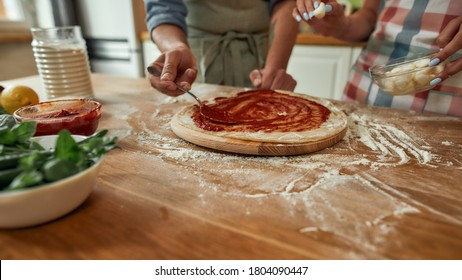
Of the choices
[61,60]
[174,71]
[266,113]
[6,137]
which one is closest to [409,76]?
[266,113]

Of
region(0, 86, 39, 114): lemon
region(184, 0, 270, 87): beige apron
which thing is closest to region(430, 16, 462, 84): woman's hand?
region(184, 0, 270, 87): beige apron

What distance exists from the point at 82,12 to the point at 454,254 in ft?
10.4

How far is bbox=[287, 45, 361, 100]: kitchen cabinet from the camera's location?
214 cm

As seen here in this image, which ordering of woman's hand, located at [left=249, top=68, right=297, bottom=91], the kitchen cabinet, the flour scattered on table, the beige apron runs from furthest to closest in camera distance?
the kitchen cabinet < the beige apron < woman's hand, located at [left=249, top=68, right=297, bottom=91] < the flour scattered on table

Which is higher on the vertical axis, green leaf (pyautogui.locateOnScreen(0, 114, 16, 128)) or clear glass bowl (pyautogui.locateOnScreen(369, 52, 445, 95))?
clear glass bowl (pyautogui.locateOnScreen(369, 52, 445, 95))

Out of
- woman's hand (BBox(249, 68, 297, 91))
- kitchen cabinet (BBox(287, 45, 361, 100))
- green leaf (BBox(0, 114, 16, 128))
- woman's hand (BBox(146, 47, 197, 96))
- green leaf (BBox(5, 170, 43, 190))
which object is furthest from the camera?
kitchen cabinet (BBox(287, 45, 361, 100))

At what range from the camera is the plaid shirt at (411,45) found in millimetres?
979

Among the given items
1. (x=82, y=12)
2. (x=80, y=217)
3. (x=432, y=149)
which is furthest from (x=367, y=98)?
(x=82, y=12)

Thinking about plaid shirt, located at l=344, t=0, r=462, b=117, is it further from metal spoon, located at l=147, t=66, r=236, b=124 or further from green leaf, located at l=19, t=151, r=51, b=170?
green leaf, located at l=19, t=151, r=51, b=170

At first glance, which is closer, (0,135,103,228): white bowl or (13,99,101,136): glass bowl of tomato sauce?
(0,135,103,228): white bowl

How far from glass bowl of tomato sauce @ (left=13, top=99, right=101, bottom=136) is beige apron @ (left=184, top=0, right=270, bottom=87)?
2.37 feet

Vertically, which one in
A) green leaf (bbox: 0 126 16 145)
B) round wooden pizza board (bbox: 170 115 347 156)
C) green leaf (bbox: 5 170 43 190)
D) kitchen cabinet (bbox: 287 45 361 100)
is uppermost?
green leaf (bbox: 0 126 16 145)

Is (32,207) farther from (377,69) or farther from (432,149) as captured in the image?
(377,69)

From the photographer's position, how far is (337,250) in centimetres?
43
